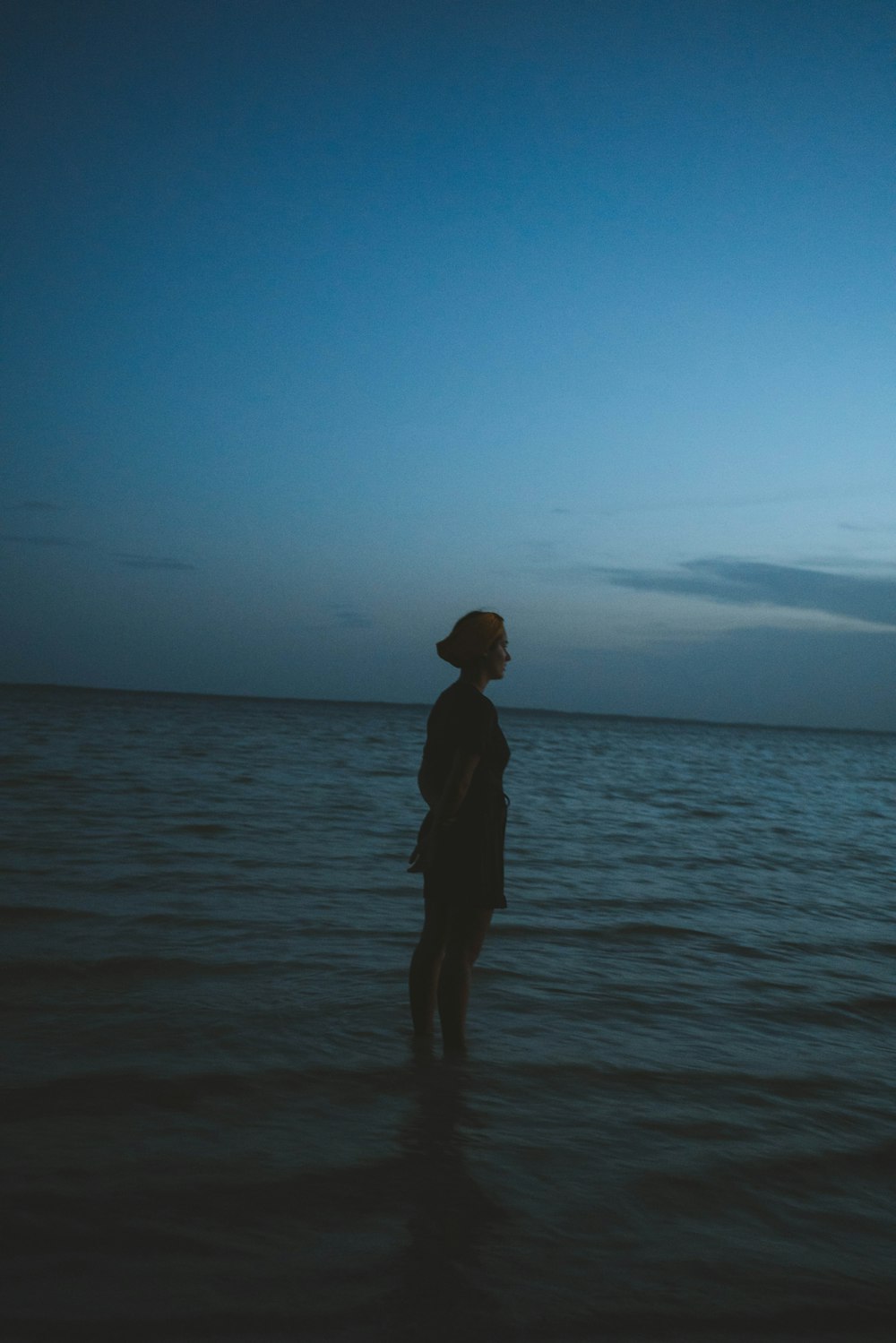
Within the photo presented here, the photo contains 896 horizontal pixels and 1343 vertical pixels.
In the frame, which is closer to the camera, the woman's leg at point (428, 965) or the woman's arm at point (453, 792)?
the woman's arm at point (453, 792)

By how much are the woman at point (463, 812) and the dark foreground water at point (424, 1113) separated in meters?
0.55

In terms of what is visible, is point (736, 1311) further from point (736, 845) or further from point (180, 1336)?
point (736, 845)

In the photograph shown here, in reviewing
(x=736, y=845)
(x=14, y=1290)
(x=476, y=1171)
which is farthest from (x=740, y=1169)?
(x=736, y=845)

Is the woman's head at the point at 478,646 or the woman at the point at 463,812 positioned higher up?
the woman's head at the point at 478,646

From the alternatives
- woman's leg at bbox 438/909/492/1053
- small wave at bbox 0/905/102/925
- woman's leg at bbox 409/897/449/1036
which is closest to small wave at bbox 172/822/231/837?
small wave at bbox 0/905/102/925

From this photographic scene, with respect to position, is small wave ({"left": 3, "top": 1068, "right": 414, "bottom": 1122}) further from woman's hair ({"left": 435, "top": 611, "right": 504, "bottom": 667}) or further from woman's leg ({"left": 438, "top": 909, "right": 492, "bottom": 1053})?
woman's hair ({"left": 435, "top": 611, "right": 504, "bottom": 667})

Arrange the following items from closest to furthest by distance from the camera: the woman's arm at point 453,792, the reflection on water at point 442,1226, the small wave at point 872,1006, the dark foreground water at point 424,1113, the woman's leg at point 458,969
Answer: the reflection on water at point 442,1226 → the dark foreground water at point 424,1113 → the woman's arm at point 453,792 → the woman's leg at point 458,969 → the small wave at point 872,1006

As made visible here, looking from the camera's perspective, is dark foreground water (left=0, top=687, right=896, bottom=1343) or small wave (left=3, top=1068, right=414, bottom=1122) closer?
dark foreground water (left=0, top=687, right=896, bottom=1343)

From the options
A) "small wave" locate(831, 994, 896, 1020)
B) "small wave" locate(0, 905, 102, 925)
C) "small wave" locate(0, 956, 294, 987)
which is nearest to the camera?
"small wave" locate(0, 956, 294, 987)

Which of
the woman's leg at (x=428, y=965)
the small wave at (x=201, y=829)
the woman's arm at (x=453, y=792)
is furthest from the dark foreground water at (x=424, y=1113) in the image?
the small wave at (x=201, y=829)

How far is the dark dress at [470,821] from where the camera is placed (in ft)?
13.9

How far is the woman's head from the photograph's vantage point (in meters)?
4.35

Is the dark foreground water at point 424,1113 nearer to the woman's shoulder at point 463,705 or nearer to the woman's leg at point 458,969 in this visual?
the woman's leg at point 458,969

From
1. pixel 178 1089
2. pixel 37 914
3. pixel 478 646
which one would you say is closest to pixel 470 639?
pixel 478 646
